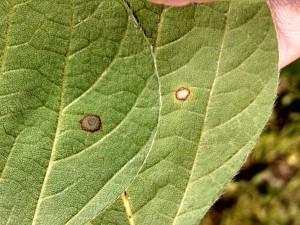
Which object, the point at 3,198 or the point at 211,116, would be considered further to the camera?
the point at 211,116

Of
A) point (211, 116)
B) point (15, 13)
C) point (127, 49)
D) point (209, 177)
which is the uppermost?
point (15, 13)

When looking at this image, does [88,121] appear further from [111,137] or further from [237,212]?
[237,212]

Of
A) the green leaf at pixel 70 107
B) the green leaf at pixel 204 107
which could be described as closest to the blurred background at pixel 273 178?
the green leaf at pixel 204 107

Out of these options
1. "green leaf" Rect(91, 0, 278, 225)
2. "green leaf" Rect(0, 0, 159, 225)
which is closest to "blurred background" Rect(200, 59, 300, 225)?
"green leaf" Rect(91, 0, 278, 225)

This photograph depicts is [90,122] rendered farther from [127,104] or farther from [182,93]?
[182,93]

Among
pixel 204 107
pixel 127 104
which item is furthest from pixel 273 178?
pixel 127 104

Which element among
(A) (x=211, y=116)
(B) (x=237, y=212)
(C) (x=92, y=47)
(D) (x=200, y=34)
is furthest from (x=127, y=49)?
(B) (x=237, y=212)

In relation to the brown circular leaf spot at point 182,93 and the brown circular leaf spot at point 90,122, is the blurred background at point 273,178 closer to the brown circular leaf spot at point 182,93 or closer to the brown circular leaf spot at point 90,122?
the brown circular leaf spot at point 182,93
